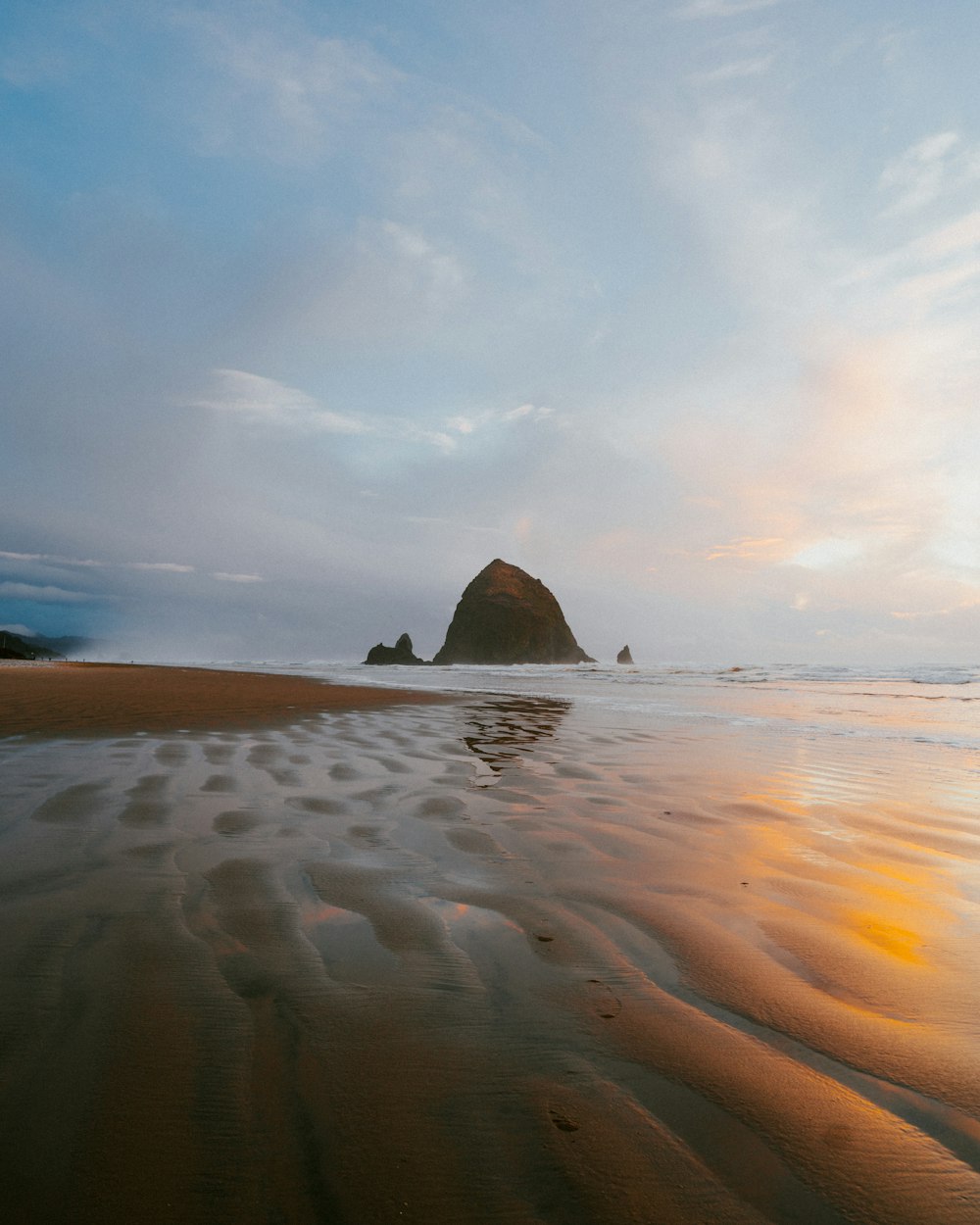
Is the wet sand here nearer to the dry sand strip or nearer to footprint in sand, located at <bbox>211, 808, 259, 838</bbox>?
footprint in sand, located at <bbox>211, 808, 259, 838</bbox>

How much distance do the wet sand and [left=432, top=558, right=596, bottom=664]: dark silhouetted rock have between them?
7866 centimetres

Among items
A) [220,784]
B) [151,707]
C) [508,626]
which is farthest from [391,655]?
[220,784]

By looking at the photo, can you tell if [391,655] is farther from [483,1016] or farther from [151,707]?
[483,1016]

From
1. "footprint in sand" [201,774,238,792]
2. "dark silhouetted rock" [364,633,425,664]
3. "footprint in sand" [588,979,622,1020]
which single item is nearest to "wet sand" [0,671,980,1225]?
"footprint in sand" [588,979,622,1020]

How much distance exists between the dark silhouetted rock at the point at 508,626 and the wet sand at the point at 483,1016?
7866 centimetres

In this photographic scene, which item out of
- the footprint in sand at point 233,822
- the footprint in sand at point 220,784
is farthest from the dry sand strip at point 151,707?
the footprint in sand at point 233,822

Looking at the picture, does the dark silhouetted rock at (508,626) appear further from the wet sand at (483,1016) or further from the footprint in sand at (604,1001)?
the footprint in sand at (604,1001)

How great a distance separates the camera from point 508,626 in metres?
84.5

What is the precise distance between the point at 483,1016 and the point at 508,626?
271ft

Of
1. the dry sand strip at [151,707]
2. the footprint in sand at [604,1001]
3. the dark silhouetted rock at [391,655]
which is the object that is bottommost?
the footprint in sand at [604,1001]

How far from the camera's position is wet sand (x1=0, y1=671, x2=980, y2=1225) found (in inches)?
50.7

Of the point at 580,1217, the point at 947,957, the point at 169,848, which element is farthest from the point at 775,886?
the point at 169,848

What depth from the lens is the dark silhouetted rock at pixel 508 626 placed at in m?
84.1

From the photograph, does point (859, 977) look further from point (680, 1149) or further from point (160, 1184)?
point (160, 1184)
